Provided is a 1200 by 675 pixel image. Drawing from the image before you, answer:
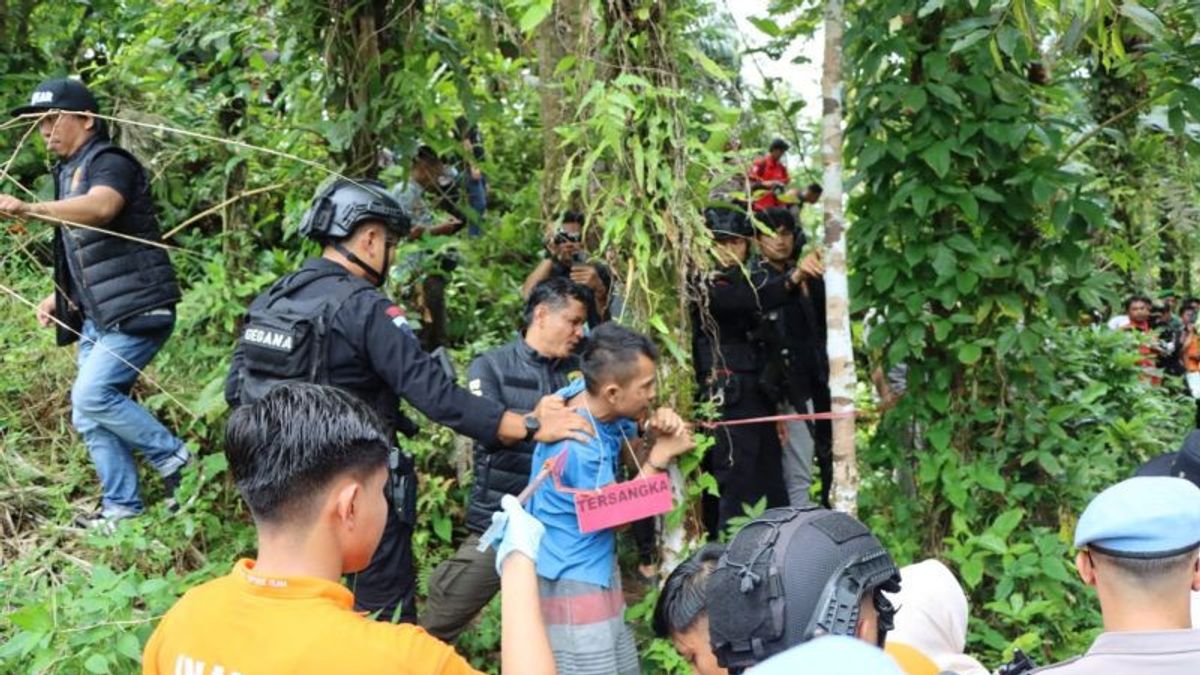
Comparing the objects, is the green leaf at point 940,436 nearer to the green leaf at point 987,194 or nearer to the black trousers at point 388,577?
the green leaf at point 987,194

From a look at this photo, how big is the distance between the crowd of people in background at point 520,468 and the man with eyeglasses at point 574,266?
15 millimetres

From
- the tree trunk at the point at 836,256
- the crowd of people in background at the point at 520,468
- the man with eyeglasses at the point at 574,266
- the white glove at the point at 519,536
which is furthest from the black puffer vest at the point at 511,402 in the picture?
the white glove at the point at 519,536

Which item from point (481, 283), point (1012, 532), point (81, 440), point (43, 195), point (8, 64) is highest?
point (8, 64)

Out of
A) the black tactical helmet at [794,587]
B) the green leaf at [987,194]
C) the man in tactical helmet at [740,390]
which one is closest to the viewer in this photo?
the black tactical helmet at [794,587]

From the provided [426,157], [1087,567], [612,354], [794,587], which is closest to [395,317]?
[612,354]

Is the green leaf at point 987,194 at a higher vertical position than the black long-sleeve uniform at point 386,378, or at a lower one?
higher

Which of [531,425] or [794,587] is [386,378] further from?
[794,587]

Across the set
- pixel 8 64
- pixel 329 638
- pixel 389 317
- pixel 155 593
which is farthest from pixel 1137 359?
pixel 8 64

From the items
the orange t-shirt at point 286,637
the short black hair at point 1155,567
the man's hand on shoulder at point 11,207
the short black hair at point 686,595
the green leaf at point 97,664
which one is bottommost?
the green leaf at point 97,664

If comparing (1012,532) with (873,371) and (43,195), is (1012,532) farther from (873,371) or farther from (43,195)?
(43,195)

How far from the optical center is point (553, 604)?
3934 millimetres

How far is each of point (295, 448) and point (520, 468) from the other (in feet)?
7.66

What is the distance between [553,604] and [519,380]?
950mm

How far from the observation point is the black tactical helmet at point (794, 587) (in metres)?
2.07
